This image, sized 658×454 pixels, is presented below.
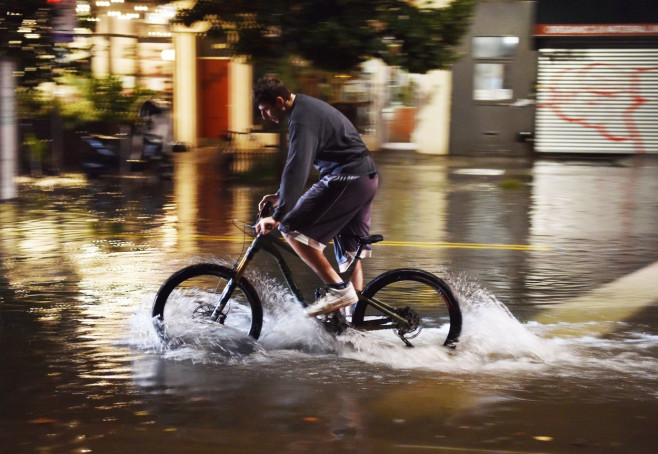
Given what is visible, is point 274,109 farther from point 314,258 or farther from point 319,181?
point 314,258

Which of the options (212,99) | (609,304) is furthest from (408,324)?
(212,99)

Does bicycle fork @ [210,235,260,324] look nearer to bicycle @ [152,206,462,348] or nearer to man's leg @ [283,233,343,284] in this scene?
bicycle @ [152,206,462,348]

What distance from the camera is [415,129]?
72.0 ft

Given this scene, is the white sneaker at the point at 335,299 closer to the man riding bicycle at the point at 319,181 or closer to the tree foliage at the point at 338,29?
the man riding bicycle at the point at 319,181

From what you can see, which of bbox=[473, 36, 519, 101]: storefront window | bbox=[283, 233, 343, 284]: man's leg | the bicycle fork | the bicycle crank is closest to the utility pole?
the bicycle fork

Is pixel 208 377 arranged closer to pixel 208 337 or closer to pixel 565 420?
pixel 208 337

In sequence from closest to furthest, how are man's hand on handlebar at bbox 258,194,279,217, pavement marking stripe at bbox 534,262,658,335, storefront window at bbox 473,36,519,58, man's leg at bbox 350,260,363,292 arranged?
1. man's hand on handlebar at bbox 258,194,279,217
2. man's leg at bbox 350,260,363,292
3. pavement marking stripe at bbox 534,262,658,335
4. storefront window at bbox 473,36,519,58

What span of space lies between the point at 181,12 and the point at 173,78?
782 centimetres

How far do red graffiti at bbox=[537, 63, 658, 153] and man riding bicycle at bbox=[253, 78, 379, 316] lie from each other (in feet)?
54.6

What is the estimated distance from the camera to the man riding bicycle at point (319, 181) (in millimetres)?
5176

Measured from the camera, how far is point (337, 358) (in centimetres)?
550

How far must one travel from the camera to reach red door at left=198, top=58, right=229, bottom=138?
2278cm

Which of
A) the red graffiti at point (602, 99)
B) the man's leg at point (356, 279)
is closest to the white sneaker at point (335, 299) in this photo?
the man's leg at point (356, 279)

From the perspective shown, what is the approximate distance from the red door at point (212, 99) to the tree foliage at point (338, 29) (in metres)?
7.87
